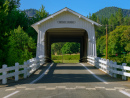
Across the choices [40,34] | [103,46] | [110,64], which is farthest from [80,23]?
[103,46]

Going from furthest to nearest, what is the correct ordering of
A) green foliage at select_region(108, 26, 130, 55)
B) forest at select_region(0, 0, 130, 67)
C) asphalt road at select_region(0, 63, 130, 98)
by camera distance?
1. green foliage at select_region(108, 26, 130, 55)
2. forest at select_region(0, 0, 130, 67)
3. asphalt road at select_region(0, 63, 130, 98)

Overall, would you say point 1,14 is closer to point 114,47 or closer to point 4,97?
point 4,97

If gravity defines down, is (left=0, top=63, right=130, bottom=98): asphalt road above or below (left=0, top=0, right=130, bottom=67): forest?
below

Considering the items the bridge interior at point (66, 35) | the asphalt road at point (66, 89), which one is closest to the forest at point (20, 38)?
→ the bridge interior at point (66, 35)

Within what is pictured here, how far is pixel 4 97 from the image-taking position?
7.00 metres

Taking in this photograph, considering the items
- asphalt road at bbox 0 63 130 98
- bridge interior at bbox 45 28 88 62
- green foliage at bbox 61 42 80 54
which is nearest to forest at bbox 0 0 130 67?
green foliage at bbox 61 42 80 54

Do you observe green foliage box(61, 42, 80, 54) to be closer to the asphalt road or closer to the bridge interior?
the bridge interior

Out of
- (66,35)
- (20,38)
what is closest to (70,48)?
(66,35)

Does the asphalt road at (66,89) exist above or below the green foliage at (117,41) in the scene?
below

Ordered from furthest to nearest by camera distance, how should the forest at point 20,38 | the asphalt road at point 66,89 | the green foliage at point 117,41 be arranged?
the green foliage at point 117,41 < the forest at point 20,38 < the asphalt road at point 66,89

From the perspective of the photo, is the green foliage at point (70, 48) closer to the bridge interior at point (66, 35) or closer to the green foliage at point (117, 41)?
the green foliage at point (117, 41)

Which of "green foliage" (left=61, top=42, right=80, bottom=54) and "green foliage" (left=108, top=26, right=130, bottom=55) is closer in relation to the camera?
"green foliage" (left=108, top=26, right=130, bottom=55)

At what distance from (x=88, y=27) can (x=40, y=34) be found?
18.3 ft

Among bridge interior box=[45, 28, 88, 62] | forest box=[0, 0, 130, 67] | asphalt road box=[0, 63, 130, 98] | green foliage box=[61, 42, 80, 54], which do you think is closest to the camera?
asphalt road box=[0, 63, 130, 98]
